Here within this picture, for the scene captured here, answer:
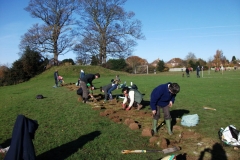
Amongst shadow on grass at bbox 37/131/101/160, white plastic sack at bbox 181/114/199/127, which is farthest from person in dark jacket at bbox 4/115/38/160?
white plastic sack at bbox 181/114/199/127

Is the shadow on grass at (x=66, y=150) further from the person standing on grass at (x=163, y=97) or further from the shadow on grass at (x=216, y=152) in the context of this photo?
the shadow on grass at (x=216, y=152)

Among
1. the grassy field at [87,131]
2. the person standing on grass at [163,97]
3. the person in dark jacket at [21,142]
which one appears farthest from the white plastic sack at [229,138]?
the person in dark jacket at [21,142]

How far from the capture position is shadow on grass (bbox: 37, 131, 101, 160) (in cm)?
561

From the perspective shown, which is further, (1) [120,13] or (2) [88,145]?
(1) [120,13]

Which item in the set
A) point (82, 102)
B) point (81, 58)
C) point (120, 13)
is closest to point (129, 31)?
point (120, 13)

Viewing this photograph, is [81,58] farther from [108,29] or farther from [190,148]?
[190,148]

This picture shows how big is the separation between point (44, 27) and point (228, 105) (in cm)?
3546

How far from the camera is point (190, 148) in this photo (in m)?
6.07

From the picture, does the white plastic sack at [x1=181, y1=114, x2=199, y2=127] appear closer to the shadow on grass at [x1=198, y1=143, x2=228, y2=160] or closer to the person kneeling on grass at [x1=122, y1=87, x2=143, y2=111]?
the shadow on grass at [x1=198, y1=143, x2=228, y2=160]

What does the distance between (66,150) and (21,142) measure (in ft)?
5.83

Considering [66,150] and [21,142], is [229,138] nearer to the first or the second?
[66,150]

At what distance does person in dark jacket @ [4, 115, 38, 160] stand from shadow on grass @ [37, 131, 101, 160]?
3.88 feet

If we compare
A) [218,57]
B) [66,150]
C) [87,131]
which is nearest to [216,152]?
[66,150]

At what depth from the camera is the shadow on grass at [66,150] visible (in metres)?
5.61
